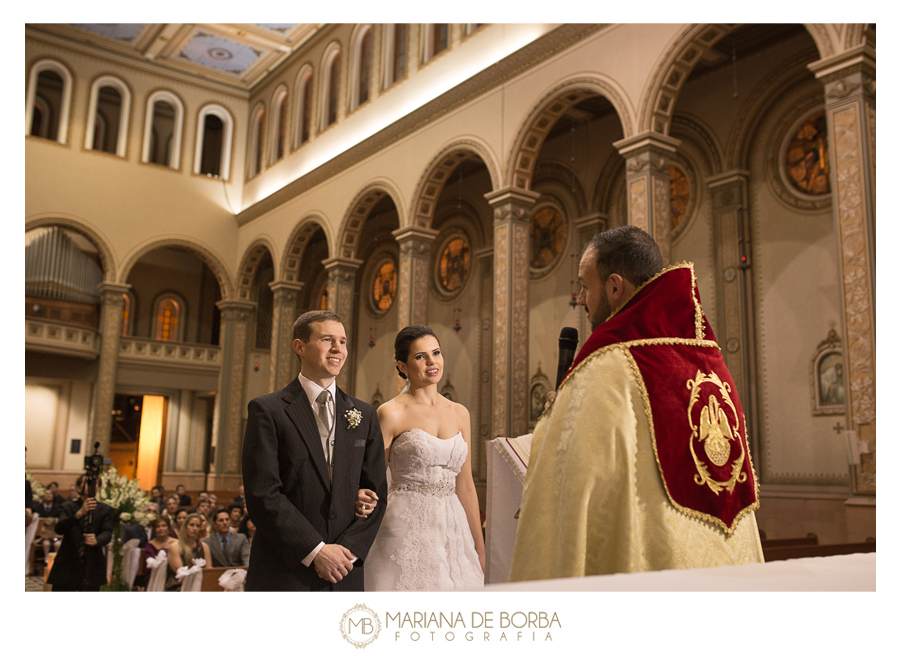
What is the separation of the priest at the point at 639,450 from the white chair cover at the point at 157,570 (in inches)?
274

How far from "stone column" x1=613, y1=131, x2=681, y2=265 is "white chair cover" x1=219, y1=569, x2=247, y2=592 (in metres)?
6.35

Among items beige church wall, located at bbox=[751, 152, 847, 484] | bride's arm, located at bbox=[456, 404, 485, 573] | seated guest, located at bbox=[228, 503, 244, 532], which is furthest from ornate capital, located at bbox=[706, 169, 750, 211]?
bride's arm, located at bbox=[456, 404, 485, 573]

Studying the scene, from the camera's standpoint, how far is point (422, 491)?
3.57 meters

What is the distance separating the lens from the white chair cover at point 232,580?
6930mm

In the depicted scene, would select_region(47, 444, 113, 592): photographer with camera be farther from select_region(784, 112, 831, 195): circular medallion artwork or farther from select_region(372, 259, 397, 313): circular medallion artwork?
select_region(372, 259, 397, 313): circular medallion artwork

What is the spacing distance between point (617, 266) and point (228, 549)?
23.6ft

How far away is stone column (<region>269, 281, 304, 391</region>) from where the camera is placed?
1927 cm

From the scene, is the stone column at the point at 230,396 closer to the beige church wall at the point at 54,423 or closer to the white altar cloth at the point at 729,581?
the beige church wall at the point at 54,423

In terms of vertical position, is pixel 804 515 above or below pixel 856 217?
below

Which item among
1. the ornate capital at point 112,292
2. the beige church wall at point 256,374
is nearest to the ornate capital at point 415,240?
the beige church wall at point 256,374

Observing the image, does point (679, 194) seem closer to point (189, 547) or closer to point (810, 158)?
point (810, 158)

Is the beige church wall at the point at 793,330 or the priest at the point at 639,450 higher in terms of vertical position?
the beige church wall at the point at 793,330

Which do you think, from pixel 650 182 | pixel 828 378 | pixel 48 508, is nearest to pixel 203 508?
pixel 48 508
